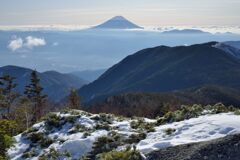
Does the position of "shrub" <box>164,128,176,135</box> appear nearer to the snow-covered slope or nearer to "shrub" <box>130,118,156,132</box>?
the snow-covered slope

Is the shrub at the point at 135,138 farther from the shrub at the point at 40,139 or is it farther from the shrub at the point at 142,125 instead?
the shrub at the point at 40,139

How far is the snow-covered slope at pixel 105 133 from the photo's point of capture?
803 inches

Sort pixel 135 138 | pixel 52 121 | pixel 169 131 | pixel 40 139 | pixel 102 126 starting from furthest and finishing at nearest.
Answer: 1. pixel 52 121
2. pixel 40 139
3. pixel 102 126
4. pixel 135 138
5. pixel 169 131

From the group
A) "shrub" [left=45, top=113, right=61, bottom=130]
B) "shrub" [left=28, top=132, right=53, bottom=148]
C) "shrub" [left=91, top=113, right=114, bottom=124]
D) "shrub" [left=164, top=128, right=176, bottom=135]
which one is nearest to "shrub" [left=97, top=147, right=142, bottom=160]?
"shrub" [left=164, top=128, right=176, bottom=135]

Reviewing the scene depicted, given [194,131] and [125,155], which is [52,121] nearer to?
[194,131]

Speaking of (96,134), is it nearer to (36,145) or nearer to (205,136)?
(36,145)

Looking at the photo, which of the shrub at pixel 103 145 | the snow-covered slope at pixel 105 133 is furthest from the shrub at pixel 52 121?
the shrub at pixel 103 145

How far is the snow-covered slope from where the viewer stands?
20389mm

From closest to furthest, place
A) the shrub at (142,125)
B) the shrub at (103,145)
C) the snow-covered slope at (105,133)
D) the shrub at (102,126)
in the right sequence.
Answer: the snow-covered slope at (105,133) → the shrub at (103,145) → the shrub at (142,125) → the shrub at (102,126)

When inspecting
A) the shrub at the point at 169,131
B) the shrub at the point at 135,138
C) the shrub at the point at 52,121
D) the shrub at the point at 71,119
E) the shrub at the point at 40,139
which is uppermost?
the shrub at the point at 169,131

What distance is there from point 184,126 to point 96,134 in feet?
17.0

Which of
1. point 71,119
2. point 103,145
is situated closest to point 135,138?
point 103,145

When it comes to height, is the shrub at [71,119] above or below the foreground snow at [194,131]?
below

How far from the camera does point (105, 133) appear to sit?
24.4 metres
